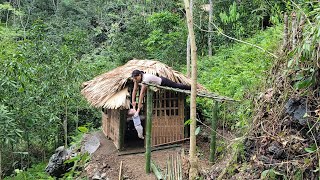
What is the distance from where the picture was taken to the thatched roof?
22.8 ft

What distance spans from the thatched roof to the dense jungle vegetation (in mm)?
1345

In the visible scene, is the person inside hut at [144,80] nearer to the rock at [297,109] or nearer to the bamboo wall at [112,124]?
Result: the bamboo wall at [112,124]

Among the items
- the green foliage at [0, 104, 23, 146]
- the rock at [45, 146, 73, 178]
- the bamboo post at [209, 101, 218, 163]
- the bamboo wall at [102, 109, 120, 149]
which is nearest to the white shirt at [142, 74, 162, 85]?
the bamboo wall at [102, 109, 120, 149]

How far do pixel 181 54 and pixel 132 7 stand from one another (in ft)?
33.8

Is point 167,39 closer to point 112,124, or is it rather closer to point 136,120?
point 112,124

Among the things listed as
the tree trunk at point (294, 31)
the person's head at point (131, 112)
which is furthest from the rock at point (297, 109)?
the person's head at point (131, 112)

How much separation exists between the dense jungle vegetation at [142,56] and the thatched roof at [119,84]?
1.35 m

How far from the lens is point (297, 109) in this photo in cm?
302

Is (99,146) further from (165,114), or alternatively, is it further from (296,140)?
(296,140)

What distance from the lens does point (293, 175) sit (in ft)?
9.27

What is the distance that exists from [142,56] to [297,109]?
14745 mm

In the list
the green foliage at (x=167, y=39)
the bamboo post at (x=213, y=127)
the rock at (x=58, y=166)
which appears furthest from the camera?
the green foliage at (x=167, y=39)

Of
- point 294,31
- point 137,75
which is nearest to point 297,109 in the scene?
point 294,31

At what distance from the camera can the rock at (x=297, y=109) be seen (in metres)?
2.93
